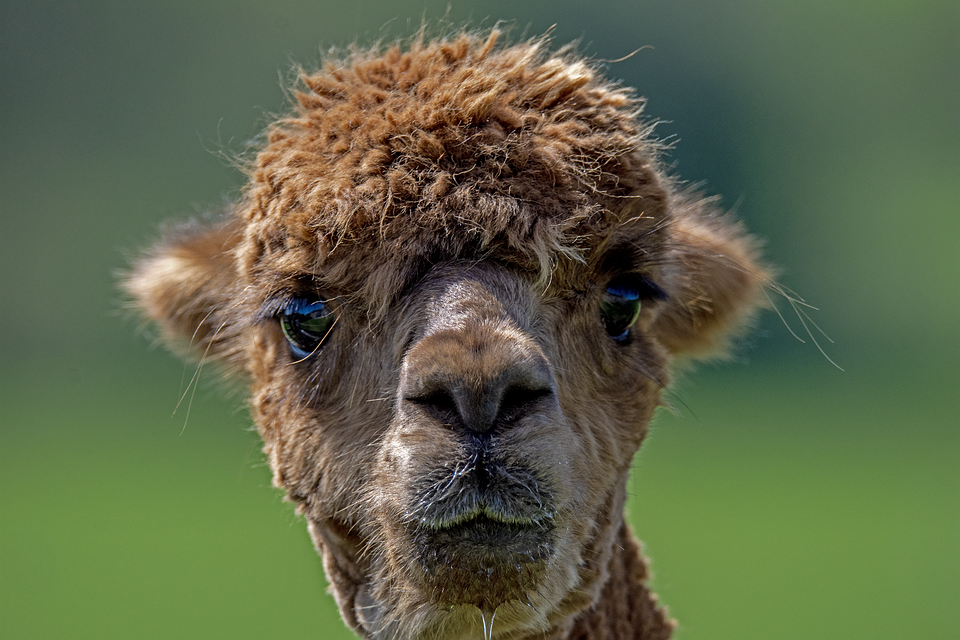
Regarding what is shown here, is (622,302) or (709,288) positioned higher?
(709,288)

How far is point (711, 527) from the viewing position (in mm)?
19641

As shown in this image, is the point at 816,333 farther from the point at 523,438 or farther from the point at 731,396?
the point at 523,438

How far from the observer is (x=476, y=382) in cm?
289

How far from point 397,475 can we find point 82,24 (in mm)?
35319

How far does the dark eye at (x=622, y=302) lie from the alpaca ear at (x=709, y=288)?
18.3 inches

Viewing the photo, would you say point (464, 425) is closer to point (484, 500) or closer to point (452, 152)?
point (484, 500)

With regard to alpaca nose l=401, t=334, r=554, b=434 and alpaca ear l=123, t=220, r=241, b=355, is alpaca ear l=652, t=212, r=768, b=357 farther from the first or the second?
alpaca ear l=123, t=220, r=241, b=355

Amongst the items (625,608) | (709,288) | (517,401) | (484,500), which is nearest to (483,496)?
(484,500)

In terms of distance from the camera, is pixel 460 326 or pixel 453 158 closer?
pixel 460 326

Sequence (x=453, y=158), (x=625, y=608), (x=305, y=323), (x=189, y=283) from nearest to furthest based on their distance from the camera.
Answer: (x=453, y=158) < (x=305, y=323) < (x=625, y=608) < (x=189, y=283)

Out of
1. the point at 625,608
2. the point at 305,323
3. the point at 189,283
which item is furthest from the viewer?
the point at 189,283

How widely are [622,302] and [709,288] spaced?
1008 millimetres

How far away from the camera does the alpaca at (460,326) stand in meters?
2.99

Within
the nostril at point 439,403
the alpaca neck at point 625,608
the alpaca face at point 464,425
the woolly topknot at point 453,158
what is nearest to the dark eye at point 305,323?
the alpaca face at point 464,425
